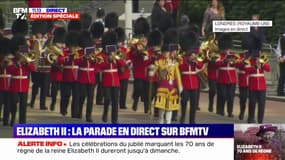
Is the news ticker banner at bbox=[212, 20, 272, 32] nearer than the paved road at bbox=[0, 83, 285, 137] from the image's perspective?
Yes

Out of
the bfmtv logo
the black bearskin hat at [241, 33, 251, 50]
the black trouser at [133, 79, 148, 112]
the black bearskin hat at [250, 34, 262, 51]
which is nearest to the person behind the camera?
the bfmtv logo

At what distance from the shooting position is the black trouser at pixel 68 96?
46.0ft

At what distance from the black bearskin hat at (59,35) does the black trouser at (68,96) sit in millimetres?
665

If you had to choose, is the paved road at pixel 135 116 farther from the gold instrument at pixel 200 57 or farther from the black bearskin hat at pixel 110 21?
the black bearskin hat at pixel 110 21

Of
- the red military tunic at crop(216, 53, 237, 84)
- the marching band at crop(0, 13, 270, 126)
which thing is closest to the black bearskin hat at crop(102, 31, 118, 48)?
the marching band at crop(0, 13, 270, 126)

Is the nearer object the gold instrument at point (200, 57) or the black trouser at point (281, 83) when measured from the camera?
the gold instrument at point (200, 57)

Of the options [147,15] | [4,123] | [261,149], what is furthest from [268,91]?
[261,149]

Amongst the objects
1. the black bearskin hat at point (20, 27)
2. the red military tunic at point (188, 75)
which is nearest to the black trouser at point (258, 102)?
the red military tunic at point (188, 75)

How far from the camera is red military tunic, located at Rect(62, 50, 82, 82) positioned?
13860 mm

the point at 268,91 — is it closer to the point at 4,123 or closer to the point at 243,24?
the point at 243,24

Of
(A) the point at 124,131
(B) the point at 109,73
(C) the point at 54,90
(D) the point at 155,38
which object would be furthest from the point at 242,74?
(A) the point at 124,131

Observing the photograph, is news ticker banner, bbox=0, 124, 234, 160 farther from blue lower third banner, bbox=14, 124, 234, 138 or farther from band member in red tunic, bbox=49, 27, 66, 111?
band member in red tunic, bbox=49, 27, 66, 111

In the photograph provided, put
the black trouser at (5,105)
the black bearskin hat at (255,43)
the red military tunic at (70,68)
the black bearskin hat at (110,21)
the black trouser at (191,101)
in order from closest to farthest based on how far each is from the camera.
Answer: the black trouser at (5,105) < the black trouser at (191,101) < the black bearskin hat at (255,43) < the red military tunic at (70,68) < the black bearskin hat at (110,21)

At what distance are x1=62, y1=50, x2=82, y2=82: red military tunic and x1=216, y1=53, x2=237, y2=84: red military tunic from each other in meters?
2.24
